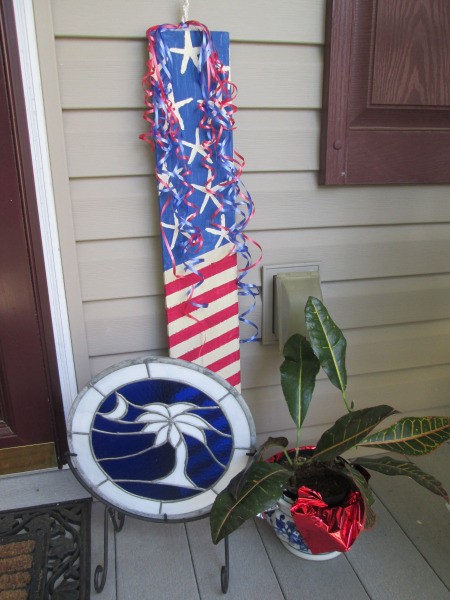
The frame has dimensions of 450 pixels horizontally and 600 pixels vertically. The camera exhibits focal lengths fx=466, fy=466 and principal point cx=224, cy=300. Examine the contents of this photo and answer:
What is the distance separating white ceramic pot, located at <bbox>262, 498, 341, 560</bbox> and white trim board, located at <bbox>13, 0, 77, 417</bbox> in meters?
0.72

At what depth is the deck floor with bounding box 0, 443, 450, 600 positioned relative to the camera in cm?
128

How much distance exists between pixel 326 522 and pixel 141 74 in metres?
1.28

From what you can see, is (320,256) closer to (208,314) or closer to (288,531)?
(208,314)

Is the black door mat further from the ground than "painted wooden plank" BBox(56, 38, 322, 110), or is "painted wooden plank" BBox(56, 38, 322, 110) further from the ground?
"painted wooden plank" BBox(56, 38, 322, 110)

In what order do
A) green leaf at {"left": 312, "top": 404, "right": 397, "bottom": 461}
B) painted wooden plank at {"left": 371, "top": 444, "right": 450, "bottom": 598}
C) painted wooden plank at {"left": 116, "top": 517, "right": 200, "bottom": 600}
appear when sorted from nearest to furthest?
green leaf at {"left": 312, "top": 404, "right": 397, "bottom": 461} → painted wooden plank at {"left": 116, "top": 517, "right": 200, "bottom": 600} → painted wooden plank at {"left": 371, "top": 444, "right": 450, "bottom": 598}

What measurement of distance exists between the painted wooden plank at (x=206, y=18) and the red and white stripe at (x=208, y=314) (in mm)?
596

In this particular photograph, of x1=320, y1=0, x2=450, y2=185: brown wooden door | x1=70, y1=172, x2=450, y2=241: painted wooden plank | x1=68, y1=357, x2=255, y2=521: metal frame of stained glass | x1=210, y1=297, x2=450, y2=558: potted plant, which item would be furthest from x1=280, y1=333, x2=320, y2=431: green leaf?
x1=320, y1=0, x2=450, y2=185: brown wooden door

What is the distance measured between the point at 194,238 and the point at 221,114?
34 centimetres

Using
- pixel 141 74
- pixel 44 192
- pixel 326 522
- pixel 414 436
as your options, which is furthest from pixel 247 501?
pixel 141 74

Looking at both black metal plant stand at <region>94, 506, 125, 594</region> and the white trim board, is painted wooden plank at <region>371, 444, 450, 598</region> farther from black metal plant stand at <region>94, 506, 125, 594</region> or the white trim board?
the white trim board

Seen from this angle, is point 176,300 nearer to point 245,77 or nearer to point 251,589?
point 245,77

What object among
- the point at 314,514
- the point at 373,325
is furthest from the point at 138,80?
the point at 314,514

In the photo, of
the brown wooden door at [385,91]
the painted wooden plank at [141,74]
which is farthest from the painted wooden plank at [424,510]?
the painted wooden plank at [141,74]

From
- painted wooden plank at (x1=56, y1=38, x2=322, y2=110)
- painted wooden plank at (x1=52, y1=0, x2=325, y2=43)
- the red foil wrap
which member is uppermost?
painted wooden plank at (x1=52, y1=0, x2=325, y2=43)
